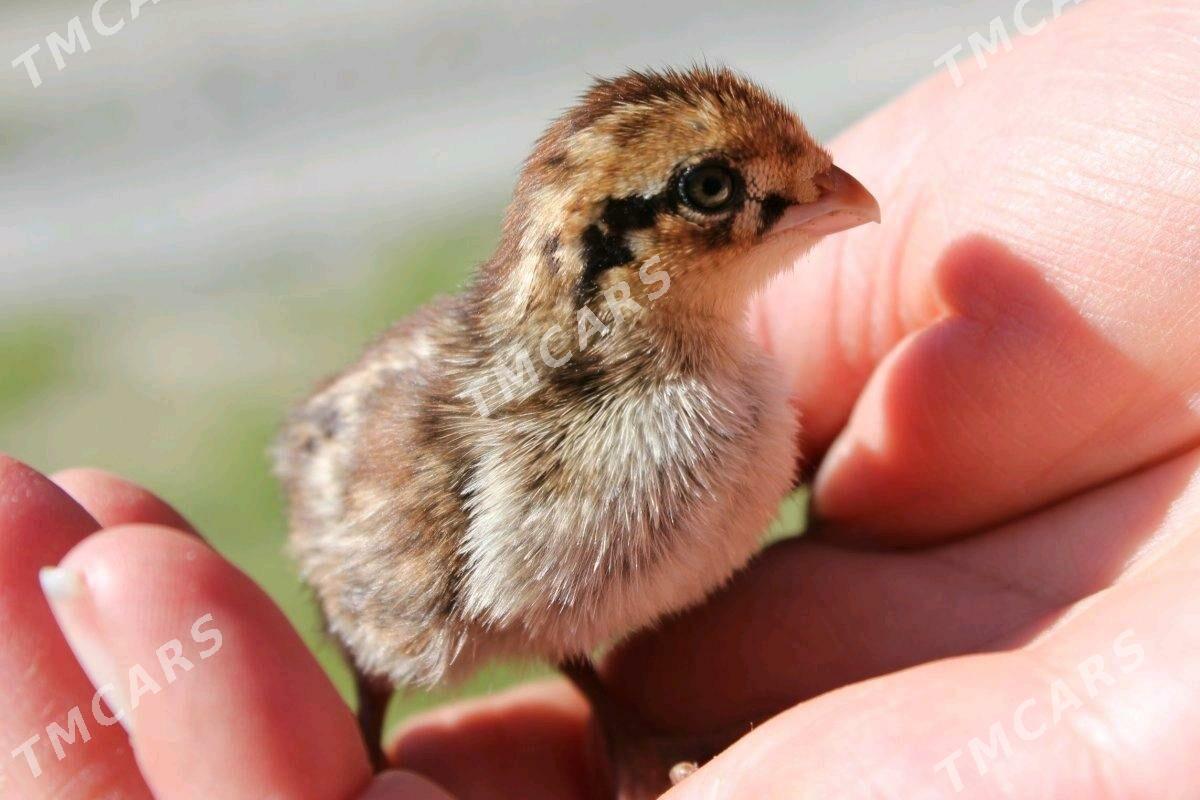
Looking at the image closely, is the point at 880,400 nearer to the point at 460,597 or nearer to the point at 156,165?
the point at 460,597

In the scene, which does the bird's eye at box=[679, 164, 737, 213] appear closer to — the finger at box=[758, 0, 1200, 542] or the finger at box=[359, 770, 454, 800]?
the finger at box=[758, 0, 1200, 542]

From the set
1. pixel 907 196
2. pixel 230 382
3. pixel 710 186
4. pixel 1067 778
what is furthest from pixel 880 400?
pixel 230 382

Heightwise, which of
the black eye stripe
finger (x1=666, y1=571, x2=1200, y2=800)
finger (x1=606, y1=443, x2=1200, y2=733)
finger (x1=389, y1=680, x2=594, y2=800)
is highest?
the black eye stripe

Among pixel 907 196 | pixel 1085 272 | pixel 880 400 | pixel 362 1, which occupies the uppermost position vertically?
pixel 362 1

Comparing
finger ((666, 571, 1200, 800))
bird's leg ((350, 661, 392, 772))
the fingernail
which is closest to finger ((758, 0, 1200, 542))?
finger ((666, 571, 1200, 800))

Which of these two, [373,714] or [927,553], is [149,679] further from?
[927,553]

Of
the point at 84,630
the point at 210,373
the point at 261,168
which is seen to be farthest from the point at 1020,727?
the point at 261,168

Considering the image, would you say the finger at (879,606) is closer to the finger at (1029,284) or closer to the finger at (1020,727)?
the finger at (1029,284)
